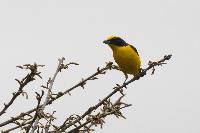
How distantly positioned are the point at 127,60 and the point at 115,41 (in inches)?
36.1

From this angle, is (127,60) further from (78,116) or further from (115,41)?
(78,116)

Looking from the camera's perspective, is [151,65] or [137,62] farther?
[137,62]

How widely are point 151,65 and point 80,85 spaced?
Answer: 0.99 metres

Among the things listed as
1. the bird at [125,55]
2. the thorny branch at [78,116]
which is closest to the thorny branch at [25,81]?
the thorny branch at [78,116]

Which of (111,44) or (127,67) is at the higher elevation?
(111,44)

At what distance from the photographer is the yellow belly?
348 inches

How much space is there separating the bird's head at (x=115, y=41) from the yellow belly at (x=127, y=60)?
0.27 m

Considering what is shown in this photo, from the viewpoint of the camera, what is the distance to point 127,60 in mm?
8930

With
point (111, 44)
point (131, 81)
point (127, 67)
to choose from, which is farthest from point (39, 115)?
point (111, 44)

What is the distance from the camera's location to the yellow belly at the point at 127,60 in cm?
885

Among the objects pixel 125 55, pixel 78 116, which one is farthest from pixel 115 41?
pixel 78 116

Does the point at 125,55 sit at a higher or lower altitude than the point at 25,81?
higher

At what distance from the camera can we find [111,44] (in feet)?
31.4

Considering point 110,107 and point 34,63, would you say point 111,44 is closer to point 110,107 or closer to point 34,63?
point 110,107
